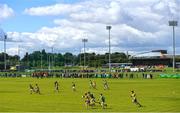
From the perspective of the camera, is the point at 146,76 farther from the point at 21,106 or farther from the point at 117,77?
the point at 21,106

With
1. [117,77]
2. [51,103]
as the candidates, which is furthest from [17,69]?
[51,103]

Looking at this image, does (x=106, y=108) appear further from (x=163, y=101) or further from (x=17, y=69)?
(x=17, y=69)

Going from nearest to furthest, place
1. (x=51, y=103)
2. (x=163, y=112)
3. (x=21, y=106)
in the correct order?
(x=163, y=112) < (x=21, y=106) < (x=51, y=103)

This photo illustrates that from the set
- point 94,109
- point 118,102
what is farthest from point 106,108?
point 118,102

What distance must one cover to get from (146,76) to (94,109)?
2920 inches

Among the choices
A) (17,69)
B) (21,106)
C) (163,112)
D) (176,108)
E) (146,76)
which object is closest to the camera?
(163,112)

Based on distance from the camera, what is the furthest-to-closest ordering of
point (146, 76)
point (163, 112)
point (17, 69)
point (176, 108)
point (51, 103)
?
point (17, 69) < point (146, 76) < point (51, 103) < point (176, 108) < point (163, 112)

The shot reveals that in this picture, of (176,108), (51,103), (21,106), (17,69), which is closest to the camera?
(176,108)

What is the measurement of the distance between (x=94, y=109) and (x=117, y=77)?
73728mm

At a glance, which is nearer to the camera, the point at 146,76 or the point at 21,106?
the point at 21,106

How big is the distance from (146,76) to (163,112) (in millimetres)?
76796

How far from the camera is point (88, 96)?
4378 centimetres

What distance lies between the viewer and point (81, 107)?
142ft

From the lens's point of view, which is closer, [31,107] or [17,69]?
[31,107]
